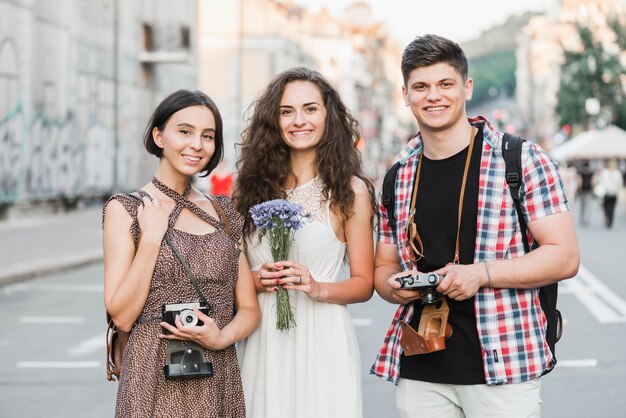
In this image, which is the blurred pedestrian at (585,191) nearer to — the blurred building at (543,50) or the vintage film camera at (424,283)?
the vintage film camera at (424,283)

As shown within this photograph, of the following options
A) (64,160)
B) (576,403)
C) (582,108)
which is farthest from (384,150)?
(576,403)

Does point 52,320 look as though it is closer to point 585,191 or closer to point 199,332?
point 199,332

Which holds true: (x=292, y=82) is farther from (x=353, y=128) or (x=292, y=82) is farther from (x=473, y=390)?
(x=473, y=390)

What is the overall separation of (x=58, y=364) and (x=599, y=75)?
48024mm

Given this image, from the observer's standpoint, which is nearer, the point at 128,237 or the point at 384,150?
the point at 128,237

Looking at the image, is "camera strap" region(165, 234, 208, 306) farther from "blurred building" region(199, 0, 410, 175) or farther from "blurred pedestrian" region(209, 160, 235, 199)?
"blurred building" region(199, 0, 410, 175)

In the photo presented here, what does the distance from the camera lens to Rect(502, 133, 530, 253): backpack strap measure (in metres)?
1.20

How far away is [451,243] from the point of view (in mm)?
3729

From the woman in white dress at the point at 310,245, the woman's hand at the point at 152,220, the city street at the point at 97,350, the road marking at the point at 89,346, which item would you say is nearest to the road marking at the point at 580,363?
the city street at the point at 97,350

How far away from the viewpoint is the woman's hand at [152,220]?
143 inches

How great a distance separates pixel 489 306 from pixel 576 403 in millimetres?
4518

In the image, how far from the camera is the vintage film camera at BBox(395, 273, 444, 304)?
3537 mm

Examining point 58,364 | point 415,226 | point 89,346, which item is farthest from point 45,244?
point 415,226

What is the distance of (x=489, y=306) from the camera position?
144 inches
